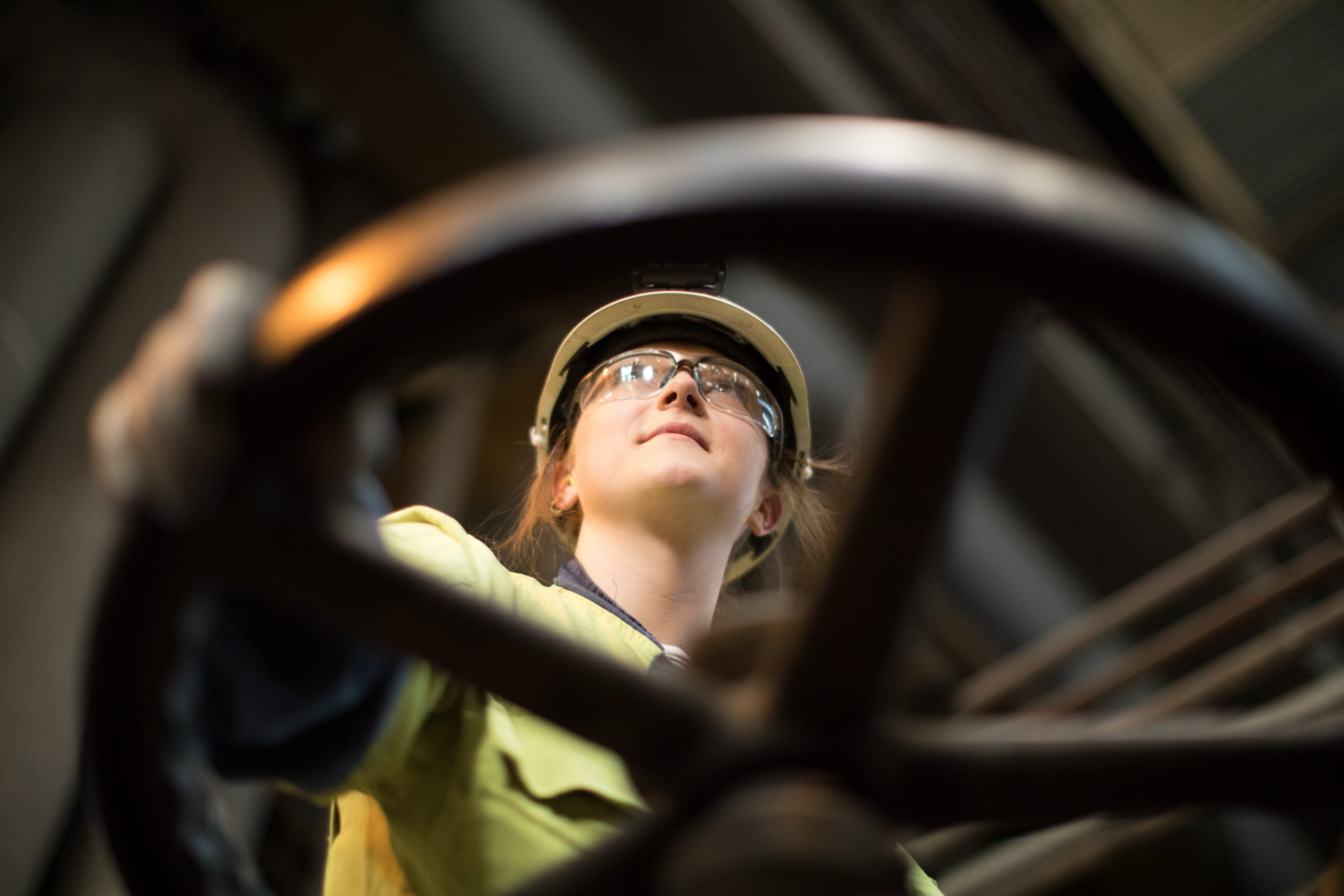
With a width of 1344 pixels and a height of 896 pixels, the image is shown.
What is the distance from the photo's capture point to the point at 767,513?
4.27 feet

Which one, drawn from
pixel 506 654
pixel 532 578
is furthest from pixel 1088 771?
pixel 532 578

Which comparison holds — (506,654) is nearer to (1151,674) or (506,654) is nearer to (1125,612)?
(1151,674)

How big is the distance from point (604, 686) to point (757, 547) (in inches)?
34.9

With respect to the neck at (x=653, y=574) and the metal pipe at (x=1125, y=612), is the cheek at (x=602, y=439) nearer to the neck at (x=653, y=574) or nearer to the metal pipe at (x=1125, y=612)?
the neck at (x=653, y=574)

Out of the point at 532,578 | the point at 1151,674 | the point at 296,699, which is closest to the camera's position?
the point at 296,699

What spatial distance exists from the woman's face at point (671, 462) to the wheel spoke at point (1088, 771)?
21.1 inches

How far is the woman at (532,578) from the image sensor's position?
1.62 ft

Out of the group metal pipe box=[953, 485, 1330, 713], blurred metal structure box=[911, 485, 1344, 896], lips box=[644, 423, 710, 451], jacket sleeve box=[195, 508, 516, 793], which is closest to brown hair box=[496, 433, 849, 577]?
lips box=[644, 423, 710, 451]

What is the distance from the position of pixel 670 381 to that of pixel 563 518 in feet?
0.88

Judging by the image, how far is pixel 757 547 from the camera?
133cm

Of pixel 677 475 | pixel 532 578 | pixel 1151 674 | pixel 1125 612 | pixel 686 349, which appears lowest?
pixel 532 578

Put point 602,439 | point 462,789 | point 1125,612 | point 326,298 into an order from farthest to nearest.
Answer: point 1125,612 → point 602,439 → point 462,789 → point 326,298

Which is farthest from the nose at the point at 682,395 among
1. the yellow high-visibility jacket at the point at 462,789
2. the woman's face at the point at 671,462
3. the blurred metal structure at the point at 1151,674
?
the blurred metal structure at the point at 1151,674

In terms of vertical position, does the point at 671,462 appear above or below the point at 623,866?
above
